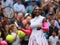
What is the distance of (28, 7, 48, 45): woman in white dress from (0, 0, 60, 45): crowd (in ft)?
0.16

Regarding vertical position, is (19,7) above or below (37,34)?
above

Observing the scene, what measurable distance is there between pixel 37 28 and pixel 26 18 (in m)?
3.01

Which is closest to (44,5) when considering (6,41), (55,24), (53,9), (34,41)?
(53,9)

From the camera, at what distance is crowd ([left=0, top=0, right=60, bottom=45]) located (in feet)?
37.1

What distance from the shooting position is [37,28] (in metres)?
9.17

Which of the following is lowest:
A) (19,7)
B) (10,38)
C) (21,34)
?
(10,38)

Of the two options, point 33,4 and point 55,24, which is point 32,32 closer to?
point 55,24

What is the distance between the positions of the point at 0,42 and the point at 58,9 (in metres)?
4.05

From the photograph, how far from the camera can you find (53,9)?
13758 millimetres

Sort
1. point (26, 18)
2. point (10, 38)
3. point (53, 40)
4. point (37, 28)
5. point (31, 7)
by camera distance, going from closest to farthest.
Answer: point (37, 28) < point (10, 38) < point (53, 40) < point (26, 18) < point (31, 7)

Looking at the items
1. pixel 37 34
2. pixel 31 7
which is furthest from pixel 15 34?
pixel 31 7

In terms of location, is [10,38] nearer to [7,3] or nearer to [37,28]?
[37,28]

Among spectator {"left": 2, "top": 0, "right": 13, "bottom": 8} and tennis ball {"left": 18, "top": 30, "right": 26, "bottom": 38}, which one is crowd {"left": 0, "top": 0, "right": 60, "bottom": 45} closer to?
spectator {"left": 2, "top": 0, "right": 13, "bottom": 8}

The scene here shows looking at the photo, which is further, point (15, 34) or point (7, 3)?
point (7, 3)
